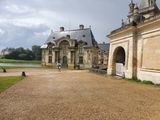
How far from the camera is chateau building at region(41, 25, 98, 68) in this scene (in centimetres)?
5457

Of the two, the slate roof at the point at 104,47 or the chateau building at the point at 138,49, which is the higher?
the slate roof at the point at 104,47

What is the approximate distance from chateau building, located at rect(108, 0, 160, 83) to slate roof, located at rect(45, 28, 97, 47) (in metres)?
25.5

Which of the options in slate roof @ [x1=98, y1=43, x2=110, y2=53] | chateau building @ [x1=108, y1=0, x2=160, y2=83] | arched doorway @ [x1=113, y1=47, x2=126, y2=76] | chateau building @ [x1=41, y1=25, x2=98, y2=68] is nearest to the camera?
chateau building @ [x1=108, y1=0, x2=160, y2=83]

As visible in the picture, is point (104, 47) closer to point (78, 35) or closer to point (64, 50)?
point (78, 35)

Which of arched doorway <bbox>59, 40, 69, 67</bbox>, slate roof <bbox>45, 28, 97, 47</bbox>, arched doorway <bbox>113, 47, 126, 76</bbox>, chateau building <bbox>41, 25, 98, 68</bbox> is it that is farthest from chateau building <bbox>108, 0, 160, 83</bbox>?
arched doorway <bbox>59, 40, 69, 67</bbox>

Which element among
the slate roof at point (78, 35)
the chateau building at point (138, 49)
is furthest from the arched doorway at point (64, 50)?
the chateau building at point (138, 49)

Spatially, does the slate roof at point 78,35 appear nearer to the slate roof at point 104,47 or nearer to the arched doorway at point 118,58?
the slate roof at point 104,47

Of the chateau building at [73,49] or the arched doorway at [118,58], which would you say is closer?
the arched doorway at [118,58]

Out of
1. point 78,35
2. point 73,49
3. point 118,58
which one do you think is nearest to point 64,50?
point 73,49

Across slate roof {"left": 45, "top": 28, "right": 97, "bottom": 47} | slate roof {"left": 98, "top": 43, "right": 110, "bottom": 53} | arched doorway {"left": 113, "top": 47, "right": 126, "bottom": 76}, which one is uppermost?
slate roof {"left": 45, "top": 28, "right": 97, "bottom": 47}

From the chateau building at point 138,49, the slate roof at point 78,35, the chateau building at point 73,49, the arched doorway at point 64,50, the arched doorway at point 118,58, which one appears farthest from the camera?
the arched doorway at point 64,50

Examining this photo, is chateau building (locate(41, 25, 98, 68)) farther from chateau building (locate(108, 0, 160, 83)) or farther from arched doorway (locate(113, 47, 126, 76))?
chateau building (locate(108, 0, 160, 83))

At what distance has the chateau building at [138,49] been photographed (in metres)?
19.0

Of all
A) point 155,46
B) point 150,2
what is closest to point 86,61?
point 150,2
